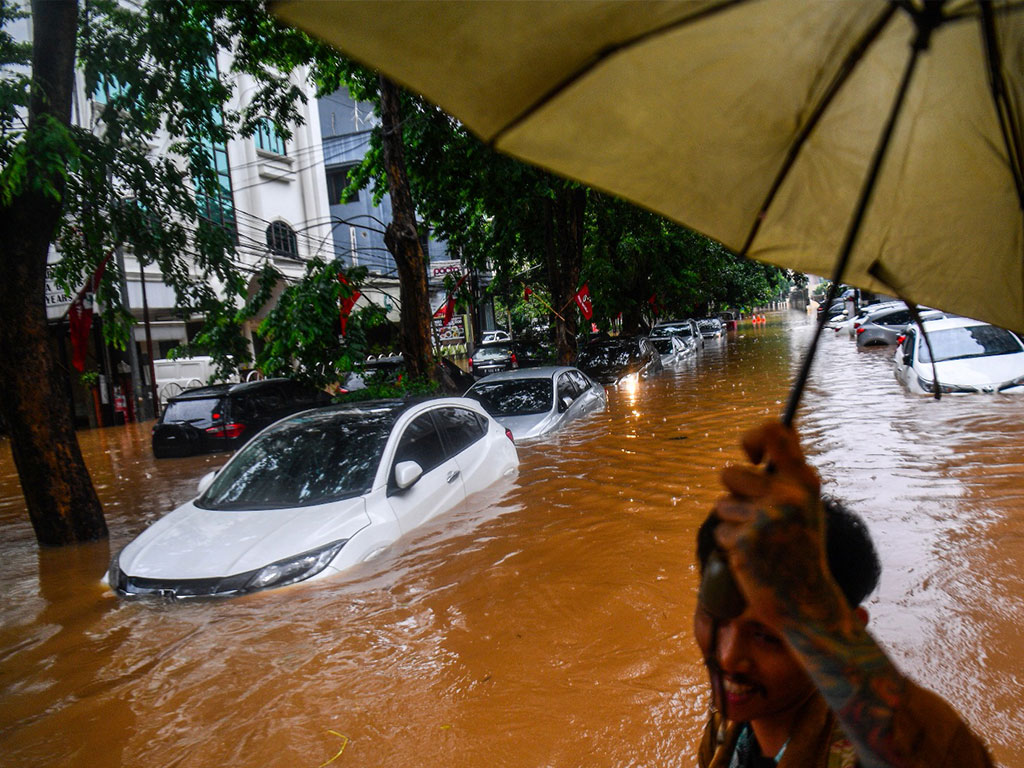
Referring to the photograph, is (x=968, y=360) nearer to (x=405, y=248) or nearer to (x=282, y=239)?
(x=405, y=248)

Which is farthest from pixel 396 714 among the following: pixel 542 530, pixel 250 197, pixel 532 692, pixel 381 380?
pixel 250 197

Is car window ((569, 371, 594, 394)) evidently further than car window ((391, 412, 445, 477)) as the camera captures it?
Yes

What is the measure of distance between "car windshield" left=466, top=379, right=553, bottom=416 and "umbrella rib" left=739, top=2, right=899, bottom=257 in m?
9.57

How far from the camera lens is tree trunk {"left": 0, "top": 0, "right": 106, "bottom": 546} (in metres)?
7.75

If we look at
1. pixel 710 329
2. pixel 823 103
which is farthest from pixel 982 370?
pixel 710 329

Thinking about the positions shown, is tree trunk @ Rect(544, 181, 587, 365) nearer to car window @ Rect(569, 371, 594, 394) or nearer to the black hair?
car window @ Rect(569, 371, 594, 394)

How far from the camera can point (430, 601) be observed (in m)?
5.48

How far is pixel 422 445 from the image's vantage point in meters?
7.10

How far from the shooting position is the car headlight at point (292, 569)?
5.32 meters

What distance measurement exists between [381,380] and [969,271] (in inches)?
447

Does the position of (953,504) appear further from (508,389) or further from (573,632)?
(508,389)

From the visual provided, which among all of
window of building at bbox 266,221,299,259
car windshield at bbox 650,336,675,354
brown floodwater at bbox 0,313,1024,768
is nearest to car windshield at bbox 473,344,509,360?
car windshield at bbox 650,336,675,354

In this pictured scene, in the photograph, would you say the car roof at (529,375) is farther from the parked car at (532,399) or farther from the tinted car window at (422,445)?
the tinted car window at (422,445)

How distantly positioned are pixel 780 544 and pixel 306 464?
5937 mm
